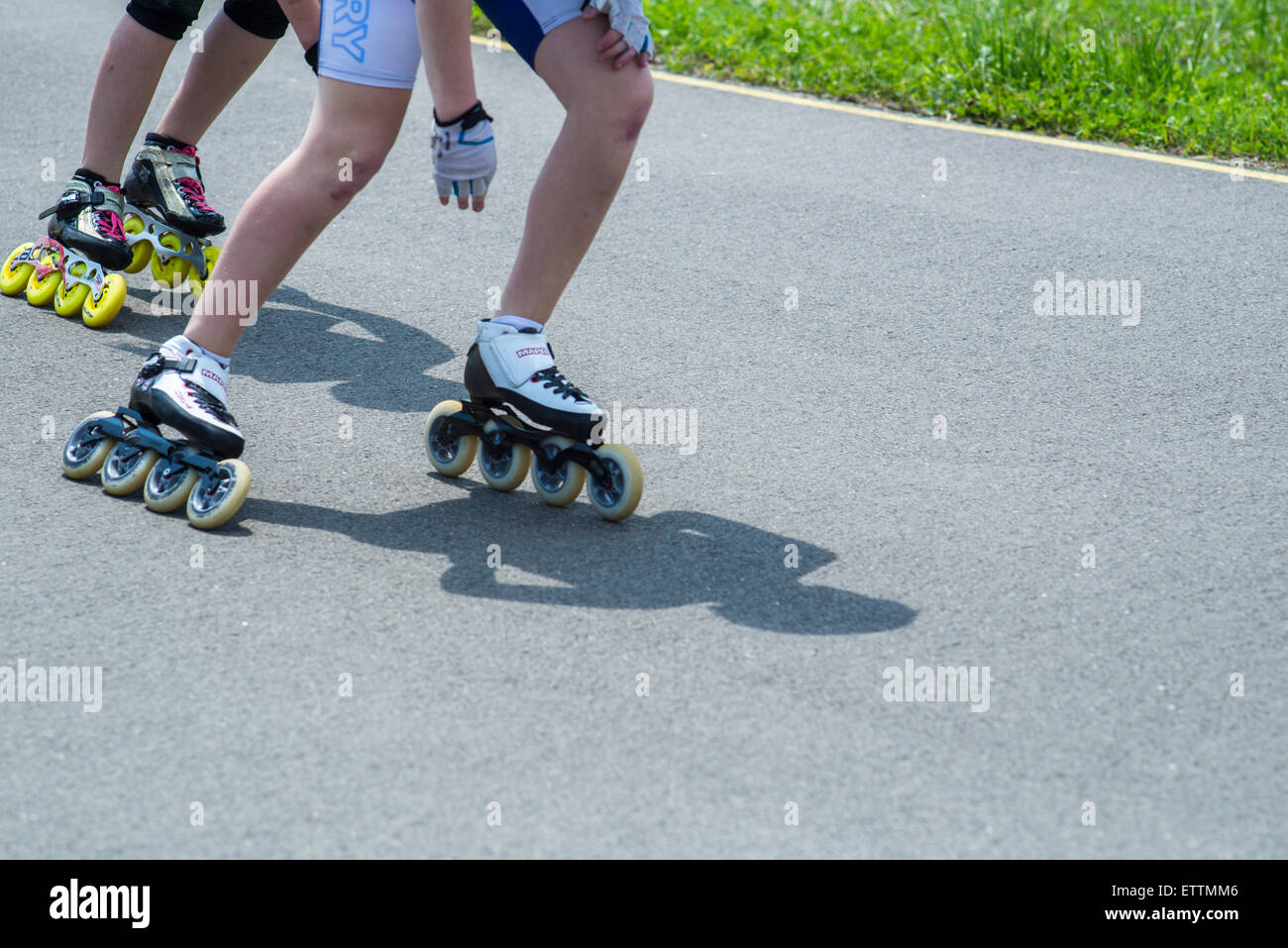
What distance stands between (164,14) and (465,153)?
6.52ft

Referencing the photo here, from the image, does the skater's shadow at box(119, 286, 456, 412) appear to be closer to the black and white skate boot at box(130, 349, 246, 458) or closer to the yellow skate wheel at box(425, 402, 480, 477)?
the yellow skate wheel at box(425, 402, 480, 477)

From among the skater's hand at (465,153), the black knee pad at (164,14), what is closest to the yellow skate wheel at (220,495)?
the skater's hand at (465,153)

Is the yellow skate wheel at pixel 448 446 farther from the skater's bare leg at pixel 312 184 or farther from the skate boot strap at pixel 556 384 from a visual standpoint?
the skater's bare leg at pixel 312 184

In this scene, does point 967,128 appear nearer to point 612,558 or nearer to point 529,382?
point 529,382

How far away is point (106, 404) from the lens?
13.9ft

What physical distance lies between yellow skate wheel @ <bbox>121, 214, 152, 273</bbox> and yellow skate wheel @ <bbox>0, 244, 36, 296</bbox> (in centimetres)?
33

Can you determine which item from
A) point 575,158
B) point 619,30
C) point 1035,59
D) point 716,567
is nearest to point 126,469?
point 575,158

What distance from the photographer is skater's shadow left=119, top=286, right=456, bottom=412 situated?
4430 millimetres

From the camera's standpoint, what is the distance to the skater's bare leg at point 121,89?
478 cm

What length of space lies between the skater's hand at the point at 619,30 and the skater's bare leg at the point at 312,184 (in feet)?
1.60

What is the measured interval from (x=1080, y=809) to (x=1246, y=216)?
4162 millimetres

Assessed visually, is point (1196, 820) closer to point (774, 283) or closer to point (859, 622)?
point (859, 622)
